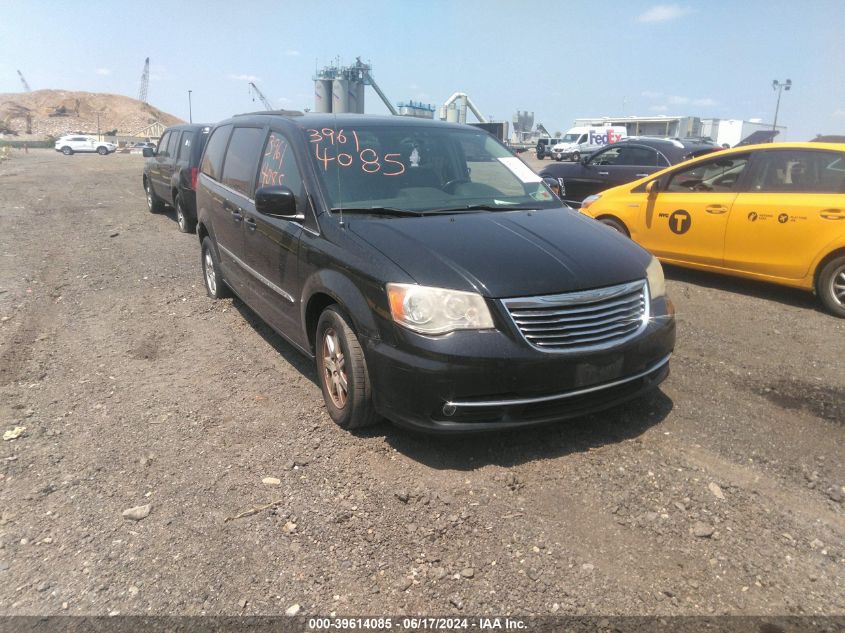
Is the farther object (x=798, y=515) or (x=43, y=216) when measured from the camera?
(x=43, y=216)

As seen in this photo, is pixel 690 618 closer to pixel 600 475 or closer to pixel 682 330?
pixel 600 475

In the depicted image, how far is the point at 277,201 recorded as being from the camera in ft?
12.8

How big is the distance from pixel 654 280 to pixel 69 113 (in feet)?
509

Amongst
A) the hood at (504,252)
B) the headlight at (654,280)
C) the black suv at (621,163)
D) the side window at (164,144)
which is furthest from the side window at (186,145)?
the headlight at (654,280)

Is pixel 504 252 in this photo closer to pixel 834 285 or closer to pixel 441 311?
pixel 441 311

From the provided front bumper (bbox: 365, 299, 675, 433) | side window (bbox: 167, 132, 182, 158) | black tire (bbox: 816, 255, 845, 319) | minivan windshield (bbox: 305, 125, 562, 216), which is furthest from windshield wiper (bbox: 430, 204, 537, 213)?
side window (bbox: 167, 132, 182, 158)

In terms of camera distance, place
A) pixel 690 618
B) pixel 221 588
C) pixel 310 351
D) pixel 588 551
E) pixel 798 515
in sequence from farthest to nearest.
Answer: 1. pixel 310 351
2. pixel 798 515
3. pixel 588 551
4. pixel 221 588
5. pixel 690 618

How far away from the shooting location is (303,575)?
8.46 feet

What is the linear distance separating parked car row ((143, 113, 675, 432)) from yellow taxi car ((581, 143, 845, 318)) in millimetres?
2995

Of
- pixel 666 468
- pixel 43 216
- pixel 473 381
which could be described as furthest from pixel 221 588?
pixel 43 216

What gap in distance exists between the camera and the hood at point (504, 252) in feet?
10.4

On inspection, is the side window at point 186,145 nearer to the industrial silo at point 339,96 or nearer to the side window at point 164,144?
the side window at point 164,144

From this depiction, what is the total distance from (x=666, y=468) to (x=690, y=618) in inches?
42.9

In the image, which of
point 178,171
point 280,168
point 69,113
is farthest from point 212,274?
point 69,113
